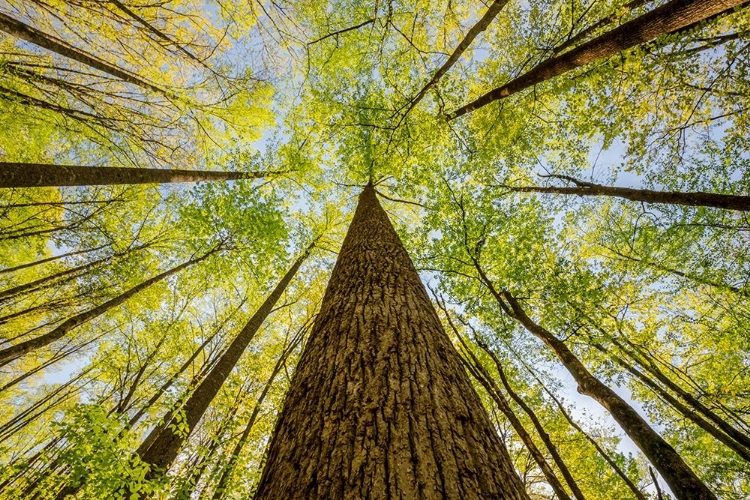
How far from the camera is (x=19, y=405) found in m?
16.1

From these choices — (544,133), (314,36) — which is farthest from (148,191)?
(544,133)

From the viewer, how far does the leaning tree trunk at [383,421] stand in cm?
109

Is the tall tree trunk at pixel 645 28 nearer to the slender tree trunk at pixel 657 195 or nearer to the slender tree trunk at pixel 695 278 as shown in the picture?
the slender tree trunk at pixel 657 195

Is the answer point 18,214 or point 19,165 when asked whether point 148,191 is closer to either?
point 18,214

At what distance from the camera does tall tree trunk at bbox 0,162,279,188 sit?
423 cm

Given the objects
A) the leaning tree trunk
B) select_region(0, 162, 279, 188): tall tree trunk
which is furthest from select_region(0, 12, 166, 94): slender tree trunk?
the leaning tree trunk

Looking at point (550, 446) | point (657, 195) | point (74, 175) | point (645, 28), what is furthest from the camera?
point (657, 195)

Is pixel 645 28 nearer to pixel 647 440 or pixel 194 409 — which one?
pixel 647 440

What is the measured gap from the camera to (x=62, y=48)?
6.01m

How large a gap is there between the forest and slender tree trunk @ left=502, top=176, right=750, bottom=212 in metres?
0.06

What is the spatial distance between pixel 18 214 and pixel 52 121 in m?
3.34

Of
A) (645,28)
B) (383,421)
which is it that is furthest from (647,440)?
(645,28)

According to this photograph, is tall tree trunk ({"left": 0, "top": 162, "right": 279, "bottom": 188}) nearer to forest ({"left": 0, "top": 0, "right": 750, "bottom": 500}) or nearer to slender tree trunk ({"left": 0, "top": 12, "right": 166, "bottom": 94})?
forest ({"left": 0, "top": 0, "right": 750, "bottom": 500})

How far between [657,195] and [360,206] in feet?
23.5
